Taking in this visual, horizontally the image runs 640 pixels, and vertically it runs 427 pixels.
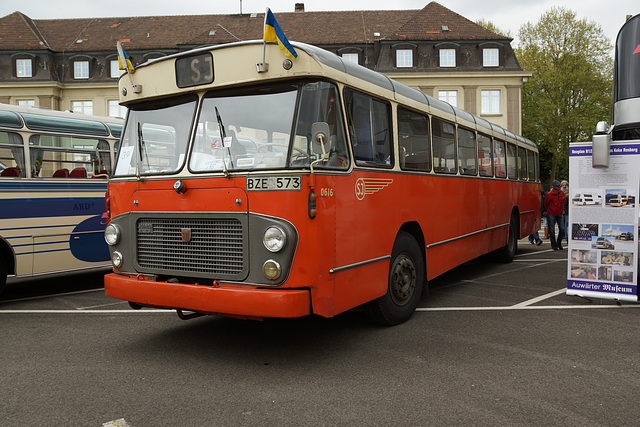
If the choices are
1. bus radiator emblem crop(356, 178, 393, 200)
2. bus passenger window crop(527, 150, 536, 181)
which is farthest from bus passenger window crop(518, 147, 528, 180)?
bus radiator emblem crop(356, 178, 393, 200)

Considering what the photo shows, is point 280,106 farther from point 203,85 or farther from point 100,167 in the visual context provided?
point 100,167

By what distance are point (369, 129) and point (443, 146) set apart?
2.49m

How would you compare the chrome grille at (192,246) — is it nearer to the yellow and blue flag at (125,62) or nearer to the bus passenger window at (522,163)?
the yellow and blue flag at (125,62)

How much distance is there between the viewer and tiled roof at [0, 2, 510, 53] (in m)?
40.4

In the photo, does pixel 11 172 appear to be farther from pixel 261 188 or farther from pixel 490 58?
pixel 490 58

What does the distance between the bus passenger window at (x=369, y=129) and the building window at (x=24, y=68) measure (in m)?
41.2

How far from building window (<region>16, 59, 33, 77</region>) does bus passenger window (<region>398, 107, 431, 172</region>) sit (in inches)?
1598

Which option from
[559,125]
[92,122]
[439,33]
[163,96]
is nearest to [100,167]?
[92,122]

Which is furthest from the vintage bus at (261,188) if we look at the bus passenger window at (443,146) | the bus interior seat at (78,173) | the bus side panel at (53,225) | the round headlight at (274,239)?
the bus interior seat at (78,173)

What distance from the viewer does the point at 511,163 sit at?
39.1 feet

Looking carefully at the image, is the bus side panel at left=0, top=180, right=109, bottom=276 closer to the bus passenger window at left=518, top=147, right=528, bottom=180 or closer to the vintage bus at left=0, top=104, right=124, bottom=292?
the vintage bus at left=0, top=104, right=124, bottom=292

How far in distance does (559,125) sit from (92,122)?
3817 centimetres

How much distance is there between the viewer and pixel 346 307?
5.04m

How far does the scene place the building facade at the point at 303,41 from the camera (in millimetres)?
39562
